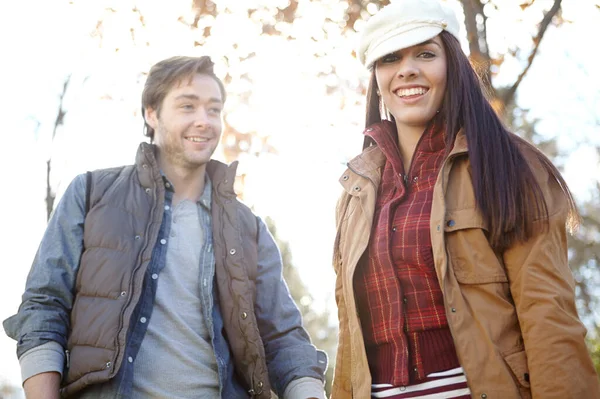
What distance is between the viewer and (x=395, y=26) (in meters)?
3.52

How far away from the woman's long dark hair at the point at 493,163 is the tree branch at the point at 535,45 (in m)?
3.00

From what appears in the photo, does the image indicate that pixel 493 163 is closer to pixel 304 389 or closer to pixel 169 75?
pixel 304 389

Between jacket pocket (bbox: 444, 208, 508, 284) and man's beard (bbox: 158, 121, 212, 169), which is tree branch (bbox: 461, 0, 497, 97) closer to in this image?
man's beard (bbox: 158, 121, 212, 169)

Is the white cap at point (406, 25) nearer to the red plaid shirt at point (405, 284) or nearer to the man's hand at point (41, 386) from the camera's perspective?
the red plaid shirt at point (405, 284)

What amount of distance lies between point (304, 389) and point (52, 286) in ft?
4.44

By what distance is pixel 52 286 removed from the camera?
349 cm

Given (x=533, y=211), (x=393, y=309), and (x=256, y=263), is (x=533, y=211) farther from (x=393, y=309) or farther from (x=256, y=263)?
(x=256, y=263)

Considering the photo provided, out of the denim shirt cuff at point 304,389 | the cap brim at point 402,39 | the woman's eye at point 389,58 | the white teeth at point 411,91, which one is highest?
the cap brim at point 402,39

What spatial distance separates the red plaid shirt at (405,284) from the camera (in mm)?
3168

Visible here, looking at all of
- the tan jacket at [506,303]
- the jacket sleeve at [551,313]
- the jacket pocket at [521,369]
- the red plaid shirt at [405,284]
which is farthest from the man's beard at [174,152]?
the jacket pocket at [521,369]

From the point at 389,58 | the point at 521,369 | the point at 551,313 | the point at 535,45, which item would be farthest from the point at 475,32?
the point at 521,369

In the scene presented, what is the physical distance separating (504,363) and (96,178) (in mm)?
2284

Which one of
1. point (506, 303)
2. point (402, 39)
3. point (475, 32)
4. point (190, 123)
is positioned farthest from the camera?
point (475, 32)

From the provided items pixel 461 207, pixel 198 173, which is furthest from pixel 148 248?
pixel 461 207
